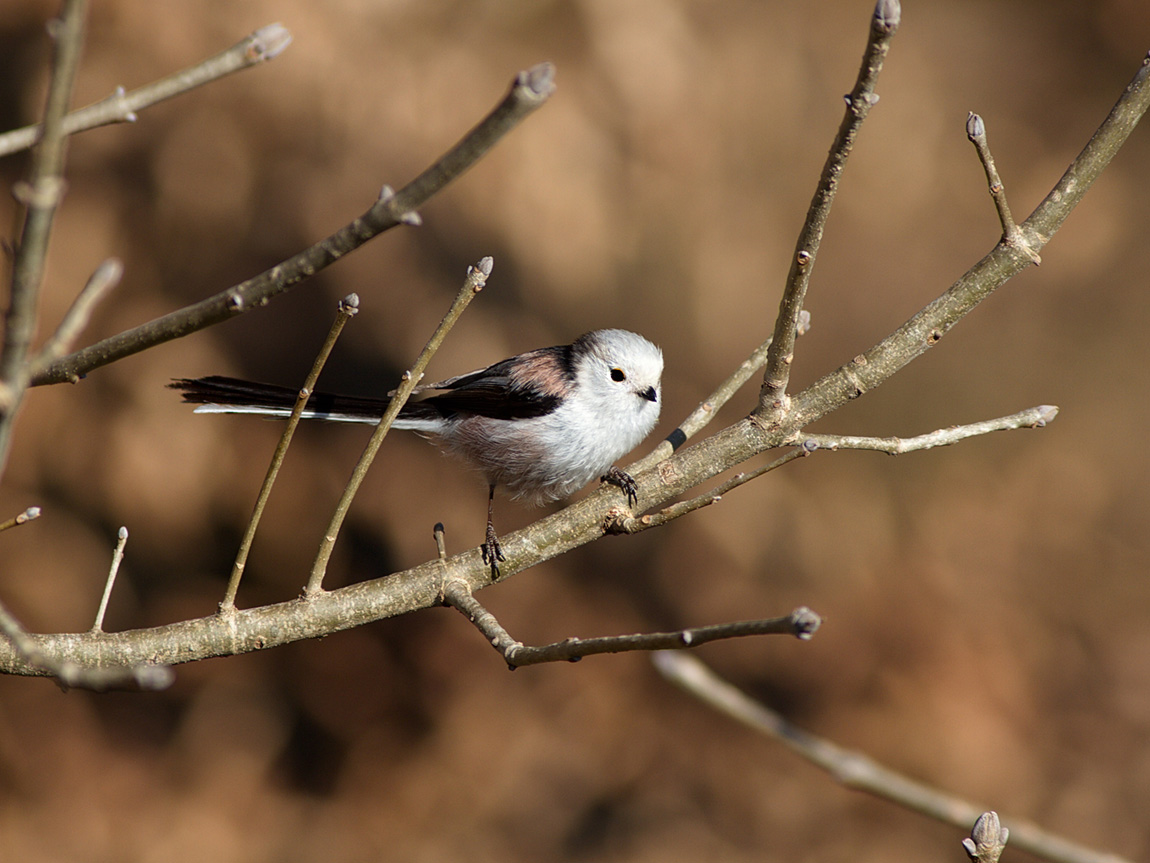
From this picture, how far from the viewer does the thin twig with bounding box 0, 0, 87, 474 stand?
882 mm

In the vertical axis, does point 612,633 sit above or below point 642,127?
below

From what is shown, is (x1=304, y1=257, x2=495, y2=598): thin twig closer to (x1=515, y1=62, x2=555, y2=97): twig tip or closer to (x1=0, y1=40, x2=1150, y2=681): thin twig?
(x1=0, y1=40, x2=1150, y2=681): thin twig

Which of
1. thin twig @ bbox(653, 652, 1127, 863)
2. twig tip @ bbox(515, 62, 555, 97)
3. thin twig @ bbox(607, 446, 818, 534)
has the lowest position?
thin twig @ bbox(653, 652, 1127, 863)

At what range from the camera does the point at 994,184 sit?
1.86 metres

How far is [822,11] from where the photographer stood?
5.48 m

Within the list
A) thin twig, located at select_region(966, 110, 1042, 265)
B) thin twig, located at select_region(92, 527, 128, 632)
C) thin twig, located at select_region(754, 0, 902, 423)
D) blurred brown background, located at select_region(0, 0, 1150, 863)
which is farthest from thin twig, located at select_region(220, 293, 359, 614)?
blurred brown background, located at select_region(0, 0, 1150, 863)

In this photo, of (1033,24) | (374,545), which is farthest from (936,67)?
(374,545)

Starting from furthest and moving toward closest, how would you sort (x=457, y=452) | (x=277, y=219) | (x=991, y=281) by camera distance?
1. (x=277, y=219)
2. (x=457, y=452)
3. (x=991, y=281)

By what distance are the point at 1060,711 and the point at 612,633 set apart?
267 cm

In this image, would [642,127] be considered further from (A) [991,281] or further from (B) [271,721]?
(B) [271,721]

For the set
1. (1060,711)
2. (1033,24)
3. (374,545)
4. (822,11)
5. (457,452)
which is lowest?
(1060,711)

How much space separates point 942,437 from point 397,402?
124cm

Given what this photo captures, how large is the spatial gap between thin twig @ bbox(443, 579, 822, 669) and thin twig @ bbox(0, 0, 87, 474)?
780 millimetres

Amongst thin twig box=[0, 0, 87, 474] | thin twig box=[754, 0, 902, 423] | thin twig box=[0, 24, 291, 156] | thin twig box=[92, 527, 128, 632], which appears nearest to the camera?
thin twig box=[0, 0, 87, 474]
